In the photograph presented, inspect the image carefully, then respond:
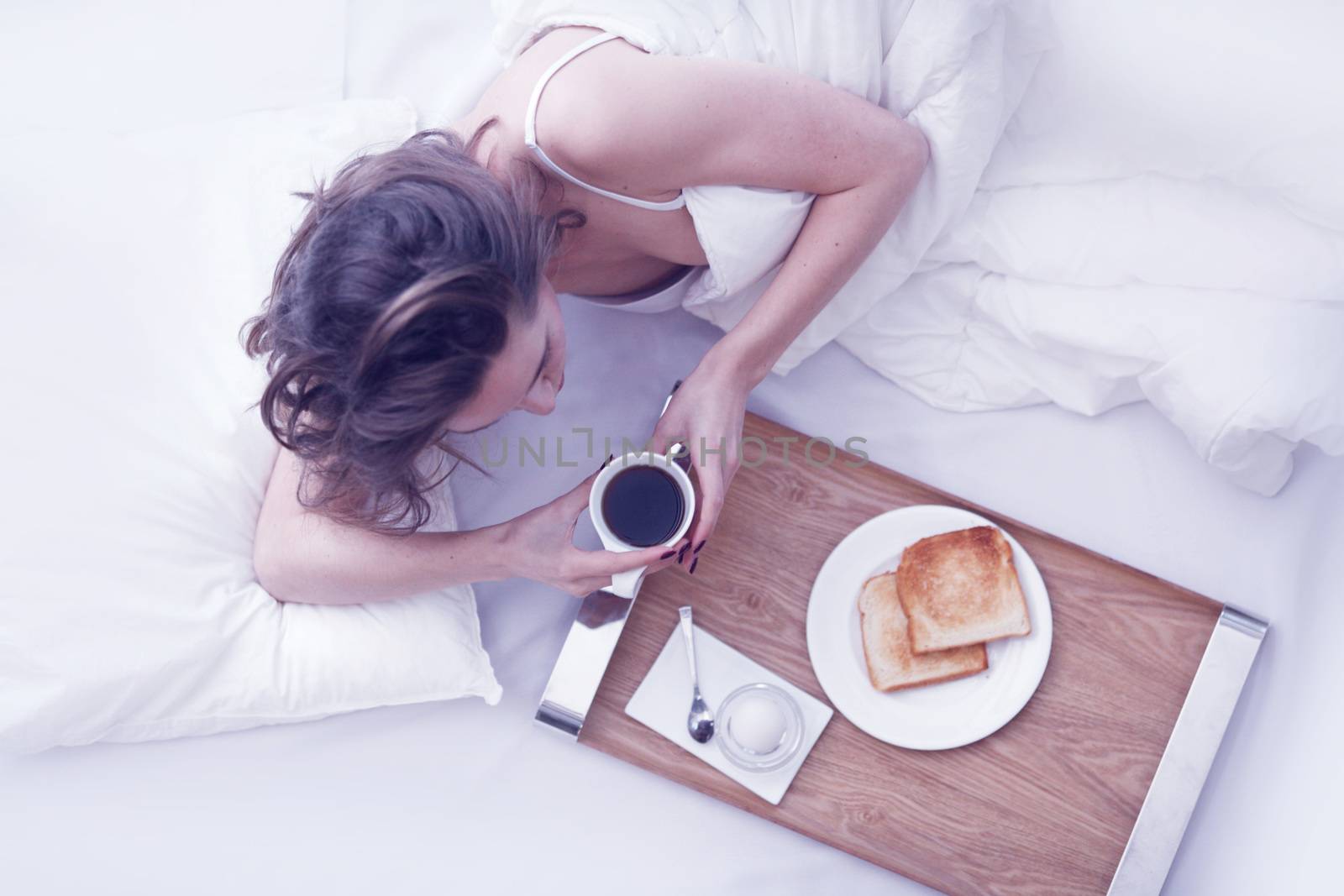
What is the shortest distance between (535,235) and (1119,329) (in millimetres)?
658

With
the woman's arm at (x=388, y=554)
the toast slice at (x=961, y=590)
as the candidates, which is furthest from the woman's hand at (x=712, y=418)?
the toast slice at (x=961, y=590)

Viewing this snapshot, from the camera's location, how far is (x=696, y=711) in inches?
38.0

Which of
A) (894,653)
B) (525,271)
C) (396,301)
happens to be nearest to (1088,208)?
(894,653)

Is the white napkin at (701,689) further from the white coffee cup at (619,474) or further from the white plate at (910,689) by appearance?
the white coffee cup at (619,474)

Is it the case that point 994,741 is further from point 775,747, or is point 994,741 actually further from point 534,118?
point 534,118

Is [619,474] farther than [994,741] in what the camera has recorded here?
No

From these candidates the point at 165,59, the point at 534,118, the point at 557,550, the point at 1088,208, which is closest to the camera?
the point at 534,118

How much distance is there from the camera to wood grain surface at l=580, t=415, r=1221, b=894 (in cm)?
92

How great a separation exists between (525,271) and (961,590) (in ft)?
1.86

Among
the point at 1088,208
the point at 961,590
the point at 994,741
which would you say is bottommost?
the point at 994,741

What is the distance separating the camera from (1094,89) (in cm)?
93

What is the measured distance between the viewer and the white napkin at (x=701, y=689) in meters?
0.96

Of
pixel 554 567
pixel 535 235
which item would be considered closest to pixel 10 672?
pixel 554 567

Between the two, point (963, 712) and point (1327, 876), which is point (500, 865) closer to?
point (963, 712)
